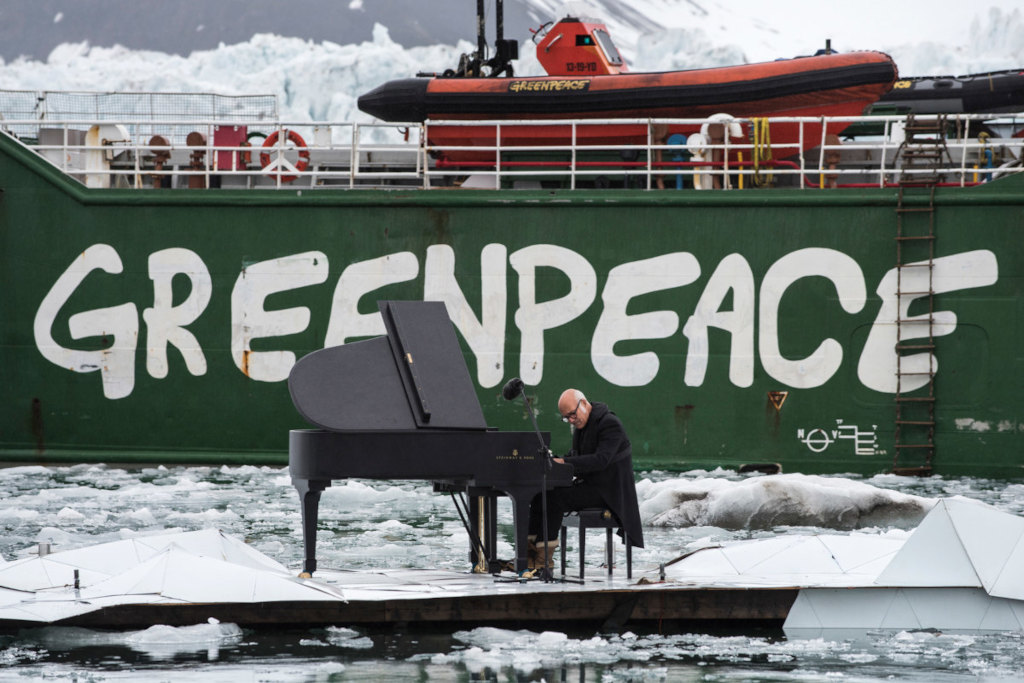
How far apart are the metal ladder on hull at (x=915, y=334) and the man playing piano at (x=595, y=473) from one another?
660cm

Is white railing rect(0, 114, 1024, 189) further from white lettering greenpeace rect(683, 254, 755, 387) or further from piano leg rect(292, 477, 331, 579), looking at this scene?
piano leg rect(292, 477, 331, 579)

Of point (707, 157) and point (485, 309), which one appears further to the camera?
point (707, 157)

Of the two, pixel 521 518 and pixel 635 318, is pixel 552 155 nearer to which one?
pixel 635 318

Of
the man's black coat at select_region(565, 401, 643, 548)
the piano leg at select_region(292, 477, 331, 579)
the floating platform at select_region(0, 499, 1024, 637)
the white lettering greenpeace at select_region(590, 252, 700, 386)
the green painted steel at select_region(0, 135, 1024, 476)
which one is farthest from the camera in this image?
the white lettering greenpeace at select_region(590, 252, 700, 386)

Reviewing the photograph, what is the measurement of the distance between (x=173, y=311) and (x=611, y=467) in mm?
7679

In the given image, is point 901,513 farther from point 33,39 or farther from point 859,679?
point 33,39

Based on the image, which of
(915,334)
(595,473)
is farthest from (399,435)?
(915,334)

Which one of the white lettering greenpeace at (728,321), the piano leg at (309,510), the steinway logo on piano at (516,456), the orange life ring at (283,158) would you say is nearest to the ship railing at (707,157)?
the white lettering greenpeace at (728,321)

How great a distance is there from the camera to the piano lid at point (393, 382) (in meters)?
6.59

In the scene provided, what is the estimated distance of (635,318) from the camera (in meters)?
12.9

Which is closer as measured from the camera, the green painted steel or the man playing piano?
the man playing piano

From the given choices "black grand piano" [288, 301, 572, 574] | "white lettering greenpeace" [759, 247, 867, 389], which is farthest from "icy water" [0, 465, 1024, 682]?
"white lettering greenpeace" [759, 247, 867, 389]

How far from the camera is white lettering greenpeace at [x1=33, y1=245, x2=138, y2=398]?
13188 millimetres

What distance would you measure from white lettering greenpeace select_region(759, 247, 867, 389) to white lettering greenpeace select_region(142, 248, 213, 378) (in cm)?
562
